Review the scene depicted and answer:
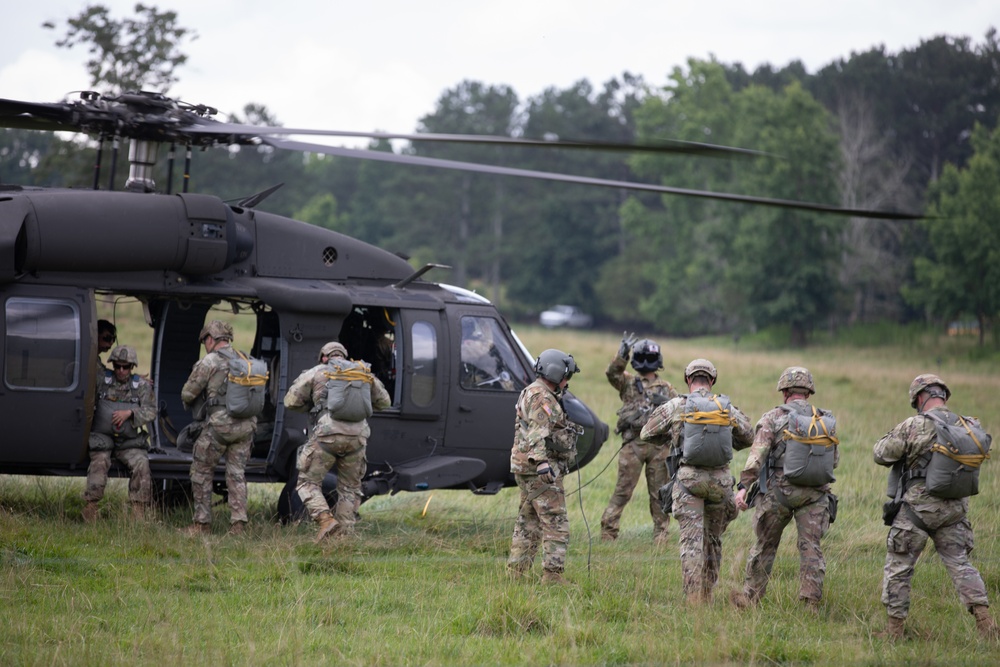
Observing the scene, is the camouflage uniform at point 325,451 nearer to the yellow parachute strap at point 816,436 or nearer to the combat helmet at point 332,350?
the combat helmet at point 332,350

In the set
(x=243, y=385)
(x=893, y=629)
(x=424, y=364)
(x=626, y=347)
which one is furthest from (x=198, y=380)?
(x=893, y=629)

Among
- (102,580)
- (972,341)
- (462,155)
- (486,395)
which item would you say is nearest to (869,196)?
(972,341)

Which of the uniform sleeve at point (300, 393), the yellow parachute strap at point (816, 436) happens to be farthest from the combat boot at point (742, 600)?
the uniform sleeve at point (300, 393)

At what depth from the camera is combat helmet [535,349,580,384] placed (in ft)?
27.7

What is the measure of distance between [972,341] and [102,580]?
136 ft

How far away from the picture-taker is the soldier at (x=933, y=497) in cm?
723

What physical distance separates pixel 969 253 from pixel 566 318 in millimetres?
27336

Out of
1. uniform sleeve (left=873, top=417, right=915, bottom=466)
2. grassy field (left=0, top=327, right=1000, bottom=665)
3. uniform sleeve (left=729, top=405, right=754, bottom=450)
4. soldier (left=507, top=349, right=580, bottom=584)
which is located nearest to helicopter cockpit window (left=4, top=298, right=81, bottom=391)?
grassy field (left=0, top=327, right=1000, bottom=665)

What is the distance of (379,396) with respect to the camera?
32.1 ft

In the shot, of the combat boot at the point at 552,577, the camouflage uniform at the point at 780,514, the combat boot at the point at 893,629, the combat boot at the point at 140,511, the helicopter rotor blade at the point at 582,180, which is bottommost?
the combat boot at the point at 140,511

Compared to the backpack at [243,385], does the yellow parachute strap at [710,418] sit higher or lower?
higher

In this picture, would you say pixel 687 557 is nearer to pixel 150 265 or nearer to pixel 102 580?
pixel 102 580

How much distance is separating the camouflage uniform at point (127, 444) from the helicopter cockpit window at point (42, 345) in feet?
1.58

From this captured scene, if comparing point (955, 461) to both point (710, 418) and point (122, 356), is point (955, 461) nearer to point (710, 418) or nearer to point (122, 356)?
point (710, 418)
